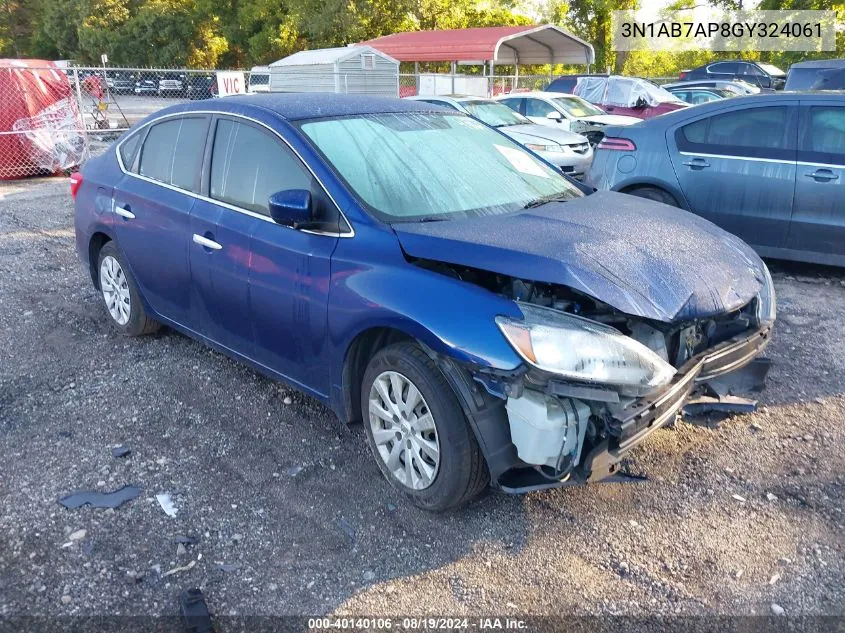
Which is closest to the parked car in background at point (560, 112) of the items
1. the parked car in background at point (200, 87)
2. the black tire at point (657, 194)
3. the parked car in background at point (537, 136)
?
the parked car in background at point (537, 136)

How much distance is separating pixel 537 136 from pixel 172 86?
14231 mm

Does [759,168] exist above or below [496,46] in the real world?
below

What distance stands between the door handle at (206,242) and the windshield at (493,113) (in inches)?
333

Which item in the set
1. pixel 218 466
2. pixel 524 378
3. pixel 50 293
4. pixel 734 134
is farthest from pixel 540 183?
pixel 50 293

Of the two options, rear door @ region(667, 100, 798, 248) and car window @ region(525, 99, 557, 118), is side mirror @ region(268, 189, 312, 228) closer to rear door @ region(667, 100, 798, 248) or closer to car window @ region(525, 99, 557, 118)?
rear door @ region(667, 100, 798, 248)

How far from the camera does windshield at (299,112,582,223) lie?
3535mm

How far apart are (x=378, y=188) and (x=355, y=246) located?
0.40 metres

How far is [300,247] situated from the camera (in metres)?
3.52

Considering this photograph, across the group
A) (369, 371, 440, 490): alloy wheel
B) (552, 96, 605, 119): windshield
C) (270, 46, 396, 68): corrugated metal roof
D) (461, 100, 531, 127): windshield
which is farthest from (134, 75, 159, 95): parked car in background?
(369, 371, 440, 490): alloy wheel

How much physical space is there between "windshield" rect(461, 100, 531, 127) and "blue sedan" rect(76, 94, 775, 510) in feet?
25.0

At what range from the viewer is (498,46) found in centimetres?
2572

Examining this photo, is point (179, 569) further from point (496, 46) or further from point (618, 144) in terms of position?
point (496, 46)

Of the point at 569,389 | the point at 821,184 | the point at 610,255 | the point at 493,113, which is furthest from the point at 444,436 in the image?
the point at 493,113

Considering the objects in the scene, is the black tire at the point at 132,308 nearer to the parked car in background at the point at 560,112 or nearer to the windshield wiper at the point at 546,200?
the windshield wiper at the point at 546,200
